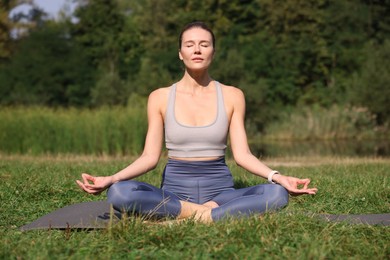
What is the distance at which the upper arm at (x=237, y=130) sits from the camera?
3.47 m

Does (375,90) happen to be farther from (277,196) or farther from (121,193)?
(121,193)

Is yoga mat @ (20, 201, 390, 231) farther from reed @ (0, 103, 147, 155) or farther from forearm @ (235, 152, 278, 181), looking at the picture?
reed @ (0, 103, 147, 155)

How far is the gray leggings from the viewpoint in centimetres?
312

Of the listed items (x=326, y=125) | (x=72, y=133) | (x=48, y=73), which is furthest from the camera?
(x=48, y=73)

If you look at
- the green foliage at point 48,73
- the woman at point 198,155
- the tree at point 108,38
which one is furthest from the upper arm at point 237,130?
the tree at point 108,38

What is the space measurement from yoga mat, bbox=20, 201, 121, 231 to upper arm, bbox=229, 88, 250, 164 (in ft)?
2.48

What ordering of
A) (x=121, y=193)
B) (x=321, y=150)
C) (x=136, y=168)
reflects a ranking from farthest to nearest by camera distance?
(x=321, y=150) → (x=136, y=168) → (x=121, y=193)

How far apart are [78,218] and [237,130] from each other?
1032mm

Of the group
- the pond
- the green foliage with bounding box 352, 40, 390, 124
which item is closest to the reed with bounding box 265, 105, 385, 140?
the green foliage with bounding box 352, 40, 390, 124

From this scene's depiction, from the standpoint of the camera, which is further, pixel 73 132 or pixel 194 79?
pixel 73 132

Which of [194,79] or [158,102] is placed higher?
[194,79]

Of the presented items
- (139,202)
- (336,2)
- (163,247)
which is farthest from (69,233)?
(336,2)

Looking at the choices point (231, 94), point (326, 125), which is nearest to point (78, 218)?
point (231, 94)

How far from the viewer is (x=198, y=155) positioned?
3.40 m
